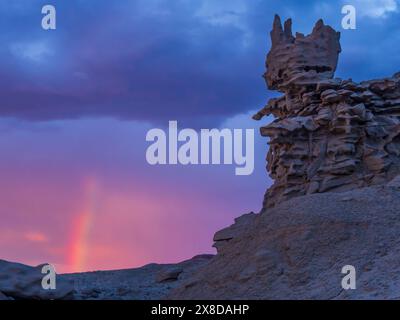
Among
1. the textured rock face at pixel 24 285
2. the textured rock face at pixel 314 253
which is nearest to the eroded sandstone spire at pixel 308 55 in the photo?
the textured rock face at pixel 314 253

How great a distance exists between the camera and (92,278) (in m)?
32.5

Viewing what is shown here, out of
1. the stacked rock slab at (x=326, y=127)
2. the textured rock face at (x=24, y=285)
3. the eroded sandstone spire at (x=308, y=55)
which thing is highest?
the eroded sandstone spire at (x=308, y=55)

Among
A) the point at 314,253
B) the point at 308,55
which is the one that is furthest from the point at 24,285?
the point at 308,55

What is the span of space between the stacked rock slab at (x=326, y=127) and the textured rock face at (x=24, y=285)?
11.3 metres

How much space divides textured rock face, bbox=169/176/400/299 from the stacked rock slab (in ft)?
20.1

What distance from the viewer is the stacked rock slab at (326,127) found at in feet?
84.9

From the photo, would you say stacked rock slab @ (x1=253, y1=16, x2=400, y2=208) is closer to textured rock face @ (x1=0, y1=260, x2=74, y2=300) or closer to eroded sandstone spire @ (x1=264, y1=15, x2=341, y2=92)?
eroded sandstone spire @ (x1=264, y1=15, x2=341, y2=92)

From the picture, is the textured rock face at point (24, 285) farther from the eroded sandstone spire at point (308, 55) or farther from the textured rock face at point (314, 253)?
the eroded sandstone spire at point (308, 55)

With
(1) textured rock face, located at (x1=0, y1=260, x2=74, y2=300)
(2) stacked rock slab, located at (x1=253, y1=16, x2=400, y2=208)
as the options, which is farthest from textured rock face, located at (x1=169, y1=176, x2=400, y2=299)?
(2) stacked rock slab, located at (x1=253, y1=16, x2=400, y2=208)

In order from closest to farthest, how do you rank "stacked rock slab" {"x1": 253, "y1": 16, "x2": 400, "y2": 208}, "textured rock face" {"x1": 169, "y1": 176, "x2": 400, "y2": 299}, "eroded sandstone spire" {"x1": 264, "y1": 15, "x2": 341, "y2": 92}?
"textured rock face" {"x1": 169, "y1": 176, "x2": 400, "y2": 299}, "stacked rock slab" {"x1": 253, "y1": 16, "x2": 400, "y2": 208}, "eroded sandstone spire" {"x1": 264, "y1": 15, "x2": 341, "y2": 92}

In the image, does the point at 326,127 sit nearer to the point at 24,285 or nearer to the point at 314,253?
the point at 314,253

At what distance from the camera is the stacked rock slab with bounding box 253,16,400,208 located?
84.9 ft

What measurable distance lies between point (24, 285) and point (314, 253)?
21.9 ft
